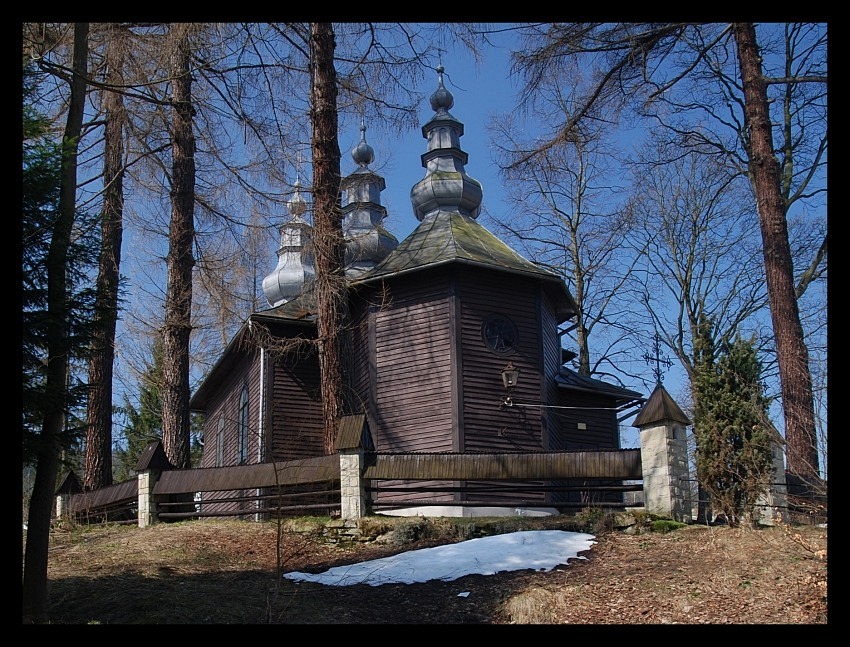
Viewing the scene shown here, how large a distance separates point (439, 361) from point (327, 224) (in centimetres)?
359

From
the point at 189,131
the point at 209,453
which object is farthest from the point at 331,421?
the point at 209,453

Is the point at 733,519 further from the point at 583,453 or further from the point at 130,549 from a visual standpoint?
the point at 130,549

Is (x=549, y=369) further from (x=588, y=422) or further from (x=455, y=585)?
(x=455, y=585)

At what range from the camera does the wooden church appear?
59.2 ft

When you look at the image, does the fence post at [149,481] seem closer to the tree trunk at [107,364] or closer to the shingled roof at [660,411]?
the tree trunk at [107,364]

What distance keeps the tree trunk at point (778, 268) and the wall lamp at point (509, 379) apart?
4986 millimetres

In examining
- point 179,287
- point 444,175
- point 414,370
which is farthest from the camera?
point 444,175

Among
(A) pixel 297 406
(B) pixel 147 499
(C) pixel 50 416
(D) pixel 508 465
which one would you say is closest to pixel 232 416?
(A) pixel 297 406

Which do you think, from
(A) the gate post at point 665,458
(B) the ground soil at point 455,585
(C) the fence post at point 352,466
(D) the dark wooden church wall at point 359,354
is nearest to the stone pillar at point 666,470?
(A) the gate post at point 665,458

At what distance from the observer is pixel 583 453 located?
47.2 ft

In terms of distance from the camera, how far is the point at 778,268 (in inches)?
590

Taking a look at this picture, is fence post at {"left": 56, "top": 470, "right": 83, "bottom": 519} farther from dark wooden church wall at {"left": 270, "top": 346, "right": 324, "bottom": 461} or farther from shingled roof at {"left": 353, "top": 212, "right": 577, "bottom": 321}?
shingled roof at {"left": 353, "top": 212, "right": 577, "bottom": 321}

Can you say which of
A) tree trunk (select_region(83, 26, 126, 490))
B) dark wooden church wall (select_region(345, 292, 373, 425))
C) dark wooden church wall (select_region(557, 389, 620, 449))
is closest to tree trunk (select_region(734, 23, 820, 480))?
dark wooden church wall (select_region(557, 389, 620, 449))

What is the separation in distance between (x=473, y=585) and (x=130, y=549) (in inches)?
211
